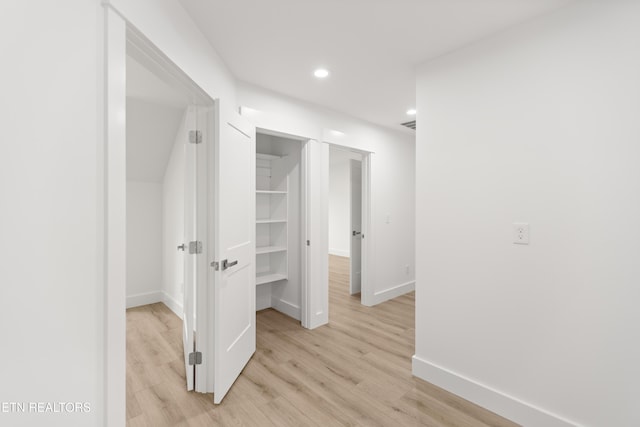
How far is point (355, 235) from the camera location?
438 centimetres

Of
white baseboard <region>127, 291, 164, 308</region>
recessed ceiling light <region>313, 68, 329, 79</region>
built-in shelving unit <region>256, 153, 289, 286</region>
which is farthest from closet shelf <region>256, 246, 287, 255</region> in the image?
recessed ceiling light <region>313, 68, 329, 79</region>

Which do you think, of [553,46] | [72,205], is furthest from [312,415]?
[553,46]

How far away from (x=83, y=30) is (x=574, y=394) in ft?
9.26

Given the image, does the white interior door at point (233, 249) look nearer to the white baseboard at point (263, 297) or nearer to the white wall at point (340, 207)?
the white baseboard at point (263, 297)

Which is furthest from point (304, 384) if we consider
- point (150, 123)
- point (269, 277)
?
point (150, 123)

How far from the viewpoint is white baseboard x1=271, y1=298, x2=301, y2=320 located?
131 inches

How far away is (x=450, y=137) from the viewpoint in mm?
2076

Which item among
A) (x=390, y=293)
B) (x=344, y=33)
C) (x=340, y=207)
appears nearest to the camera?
(x=344, y=33)

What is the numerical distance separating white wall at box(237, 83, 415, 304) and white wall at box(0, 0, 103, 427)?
1676 millimetres

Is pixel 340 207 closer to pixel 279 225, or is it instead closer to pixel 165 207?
pixel 279 225

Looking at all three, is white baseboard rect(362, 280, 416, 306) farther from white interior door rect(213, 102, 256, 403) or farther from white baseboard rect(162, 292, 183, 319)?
white baseboard rect(162, 292, 183, 319)

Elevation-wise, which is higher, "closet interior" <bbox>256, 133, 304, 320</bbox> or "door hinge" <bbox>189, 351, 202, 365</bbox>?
"closet interior" <bbox>256, 133, 304, 320</bbox>

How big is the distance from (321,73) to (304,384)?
251 cm

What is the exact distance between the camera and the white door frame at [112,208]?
3.29ft
